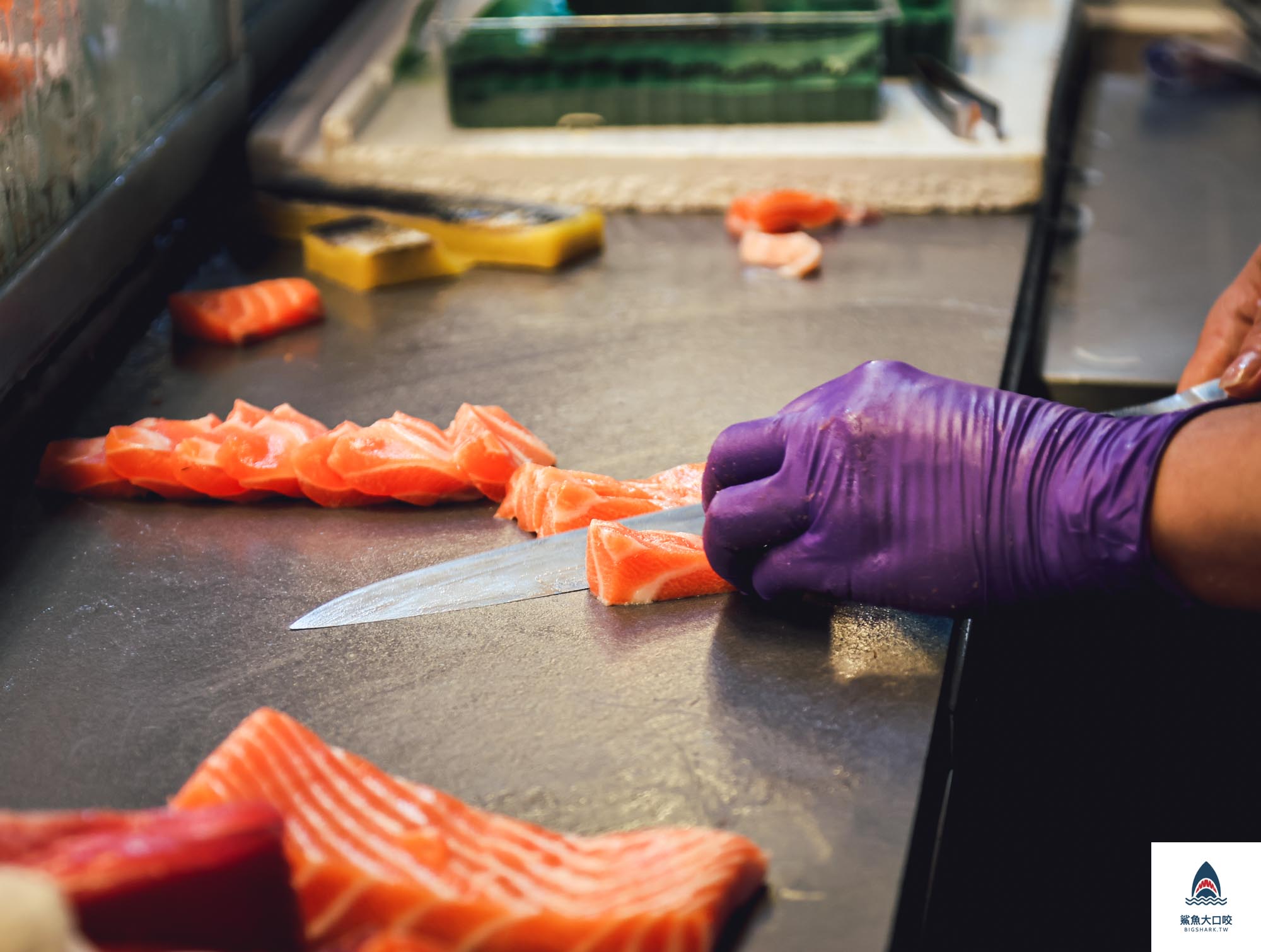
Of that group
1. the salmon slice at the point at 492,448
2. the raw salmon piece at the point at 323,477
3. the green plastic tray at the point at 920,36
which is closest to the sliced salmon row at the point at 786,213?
the green plastic tray at the point at 920,36

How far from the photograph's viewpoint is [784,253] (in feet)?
10.8

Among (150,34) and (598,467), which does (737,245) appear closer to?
(598,467)

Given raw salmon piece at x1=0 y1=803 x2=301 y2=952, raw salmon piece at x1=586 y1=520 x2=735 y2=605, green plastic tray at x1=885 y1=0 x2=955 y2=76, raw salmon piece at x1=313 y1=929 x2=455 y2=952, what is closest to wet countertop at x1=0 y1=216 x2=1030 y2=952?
raw salmon piece at x1=586 y1=520 x2=735 y2=605

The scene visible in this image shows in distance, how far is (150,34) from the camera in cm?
306

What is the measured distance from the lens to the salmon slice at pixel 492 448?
224cm

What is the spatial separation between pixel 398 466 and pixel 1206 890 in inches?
61.1

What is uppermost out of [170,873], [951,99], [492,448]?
[951,99]

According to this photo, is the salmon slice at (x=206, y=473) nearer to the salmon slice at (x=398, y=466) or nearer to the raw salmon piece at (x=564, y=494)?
the salmon slice at (x=398, y=466)

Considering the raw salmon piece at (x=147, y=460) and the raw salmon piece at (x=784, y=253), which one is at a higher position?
the raw salmon piece at (x=784, y=253)

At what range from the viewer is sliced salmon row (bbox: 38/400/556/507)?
2232 mm

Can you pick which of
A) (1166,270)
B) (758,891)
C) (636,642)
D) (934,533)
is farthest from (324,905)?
(1166,270)

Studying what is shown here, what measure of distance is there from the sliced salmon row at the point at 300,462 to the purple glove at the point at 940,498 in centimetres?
54

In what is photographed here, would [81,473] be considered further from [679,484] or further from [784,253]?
[784,253]

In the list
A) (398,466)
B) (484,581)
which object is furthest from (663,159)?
(484,581)
